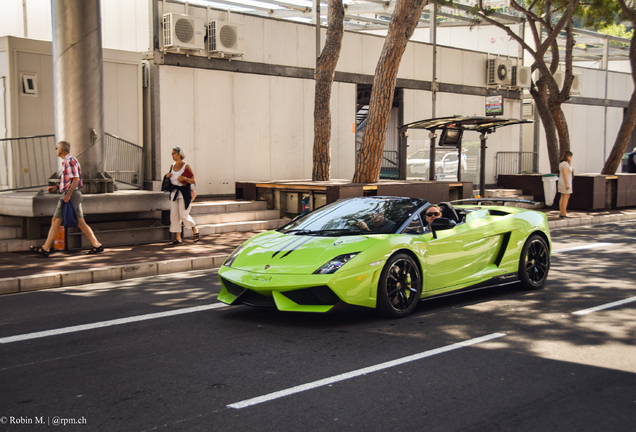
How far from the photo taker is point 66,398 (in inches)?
167

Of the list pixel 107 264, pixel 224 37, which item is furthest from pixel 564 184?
pixel 107 264

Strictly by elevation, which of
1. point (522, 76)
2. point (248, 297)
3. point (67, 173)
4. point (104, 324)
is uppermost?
point (522, 76)

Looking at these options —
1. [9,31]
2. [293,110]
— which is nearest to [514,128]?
[293,110]

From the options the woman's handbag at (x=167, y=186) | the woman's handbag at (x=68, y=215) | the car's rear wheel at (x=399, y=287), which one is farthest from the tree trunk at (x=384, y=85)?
the car's rear wheel at (x=399, y=287)

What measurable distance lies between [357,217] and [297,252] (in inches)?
42.6

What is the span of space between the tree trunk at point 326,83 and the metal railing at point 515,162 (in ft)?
38.7

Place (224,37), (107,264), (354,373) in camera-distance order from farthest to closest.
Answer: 1. (224,37)
2. (107,264)
3. (354,373)

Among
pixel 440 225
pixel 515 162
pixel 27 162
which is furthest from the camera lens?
pixel 515 162

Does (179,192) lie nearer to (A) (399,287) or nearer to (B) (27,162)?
(B) (27,162)

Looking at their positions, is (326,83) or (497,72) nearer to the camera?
(326,83)

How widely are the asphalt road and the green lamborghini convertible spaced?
0.88 ft

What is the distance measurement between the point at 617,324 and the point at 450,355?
219 cm

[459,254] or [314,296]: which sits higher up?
[459,254]

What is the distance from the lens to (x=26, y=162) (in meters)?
13.3
